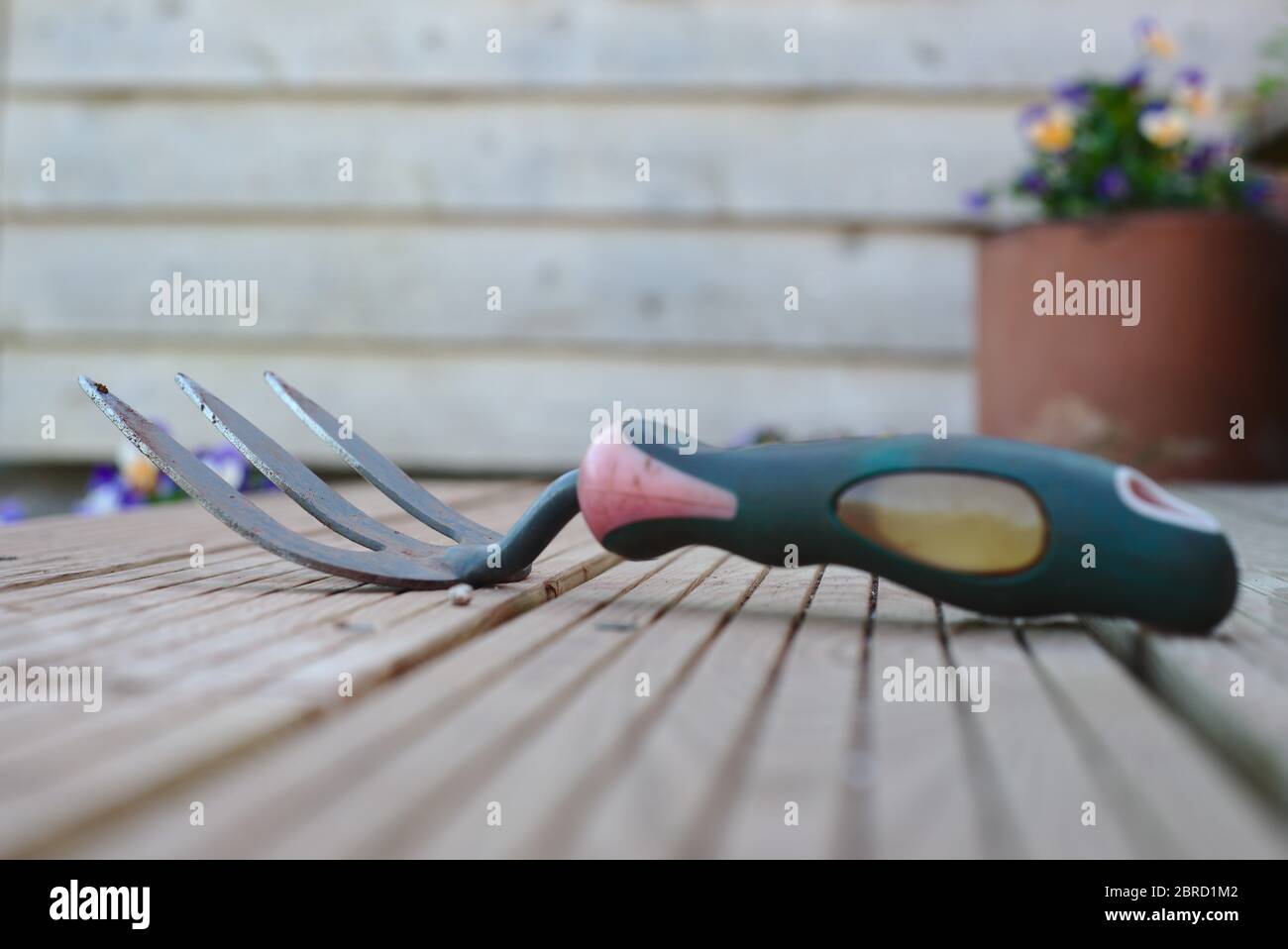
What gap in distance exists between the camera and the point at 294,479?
2.83ft

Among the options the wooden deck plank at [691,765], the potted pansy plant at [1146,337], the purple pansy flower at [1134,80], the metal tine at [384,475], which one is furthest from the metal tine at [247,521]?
the purple pansy flower at [1134,80]

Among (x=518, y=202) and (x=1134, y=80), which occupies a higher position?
(x=1134, y=80)

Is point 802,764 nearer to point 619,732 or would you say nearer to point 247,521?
point 619,732

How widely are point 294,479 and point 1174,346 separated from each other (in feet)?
5.41

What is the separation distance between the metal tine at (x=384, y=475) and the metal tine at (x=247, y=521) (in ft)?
0.38

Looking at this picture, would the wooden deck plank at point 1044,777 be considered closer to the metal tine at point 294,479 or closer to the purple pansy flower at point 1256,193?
the metal tine at point 294,479

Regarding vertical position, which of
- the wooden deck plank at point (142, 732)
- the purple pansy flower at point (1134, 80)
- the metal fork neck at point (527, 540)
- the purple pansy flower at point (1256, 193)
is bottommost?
the wooden deck plank at point (142, 732)

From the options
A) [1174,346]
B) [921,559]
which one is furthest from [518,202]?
[921,559]

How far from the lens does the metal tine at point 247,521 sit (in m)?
0.77
